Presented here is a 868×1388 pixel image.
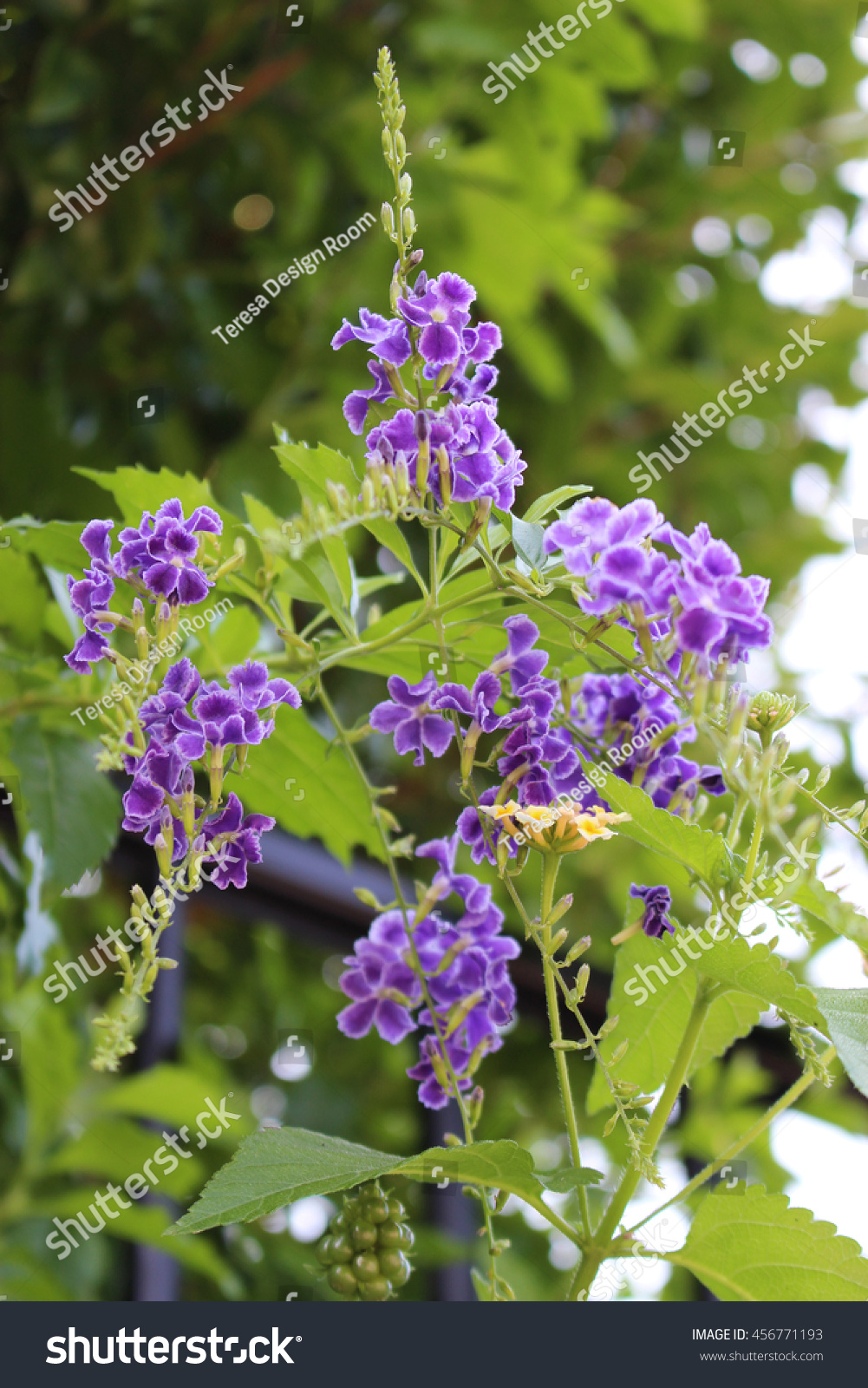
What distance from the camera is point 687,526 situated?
1.97m

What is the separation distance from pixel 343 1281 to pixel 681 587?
0.27 m

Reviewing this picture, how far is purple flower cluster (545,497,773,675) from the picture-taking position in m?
0.36

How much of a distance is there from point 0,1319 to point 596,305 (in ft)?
4.45

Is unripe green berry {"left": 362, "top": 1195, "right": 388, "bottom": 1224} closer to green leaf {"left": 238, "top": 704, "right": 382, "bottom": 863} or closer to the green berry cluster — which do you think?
the green berry cluster

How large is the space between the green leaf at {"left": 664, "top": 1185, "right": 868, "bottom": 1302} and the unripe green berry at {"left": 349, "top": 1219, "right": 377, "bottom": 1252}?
0.10 m

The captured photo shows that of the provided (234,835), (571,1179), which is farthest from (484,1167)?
(234,835)

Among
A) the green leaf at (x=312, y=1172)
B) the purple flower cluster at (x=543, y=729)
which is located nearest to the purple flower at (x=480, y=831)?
the purple flower cluster at (x=543, y=729)

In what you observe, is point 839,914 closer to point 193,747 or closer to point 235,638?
point 193,747

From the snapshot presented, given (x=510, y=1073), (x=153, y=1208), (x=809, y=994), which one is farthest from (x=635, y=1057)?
(x=510, y=1073)

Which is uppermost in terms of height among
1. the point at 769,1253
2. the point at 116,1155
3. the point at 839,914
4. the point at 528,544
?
the point at 528,544

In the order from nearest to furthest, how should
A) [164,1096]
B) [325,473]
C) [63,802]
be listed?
[325,473]
[63,802]
[164,1096]

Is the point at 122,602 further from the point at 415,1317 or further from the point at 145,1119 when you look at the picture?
the point at 145,1119

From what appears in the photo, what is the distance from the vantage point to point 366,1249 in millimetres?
424


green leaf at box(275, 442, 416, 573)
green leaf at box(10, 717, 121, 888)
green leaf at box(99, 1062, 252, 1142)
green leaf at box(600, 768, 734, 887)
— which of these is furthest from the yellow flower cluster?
green leaf at box(99, 1062, 252, 1142)
